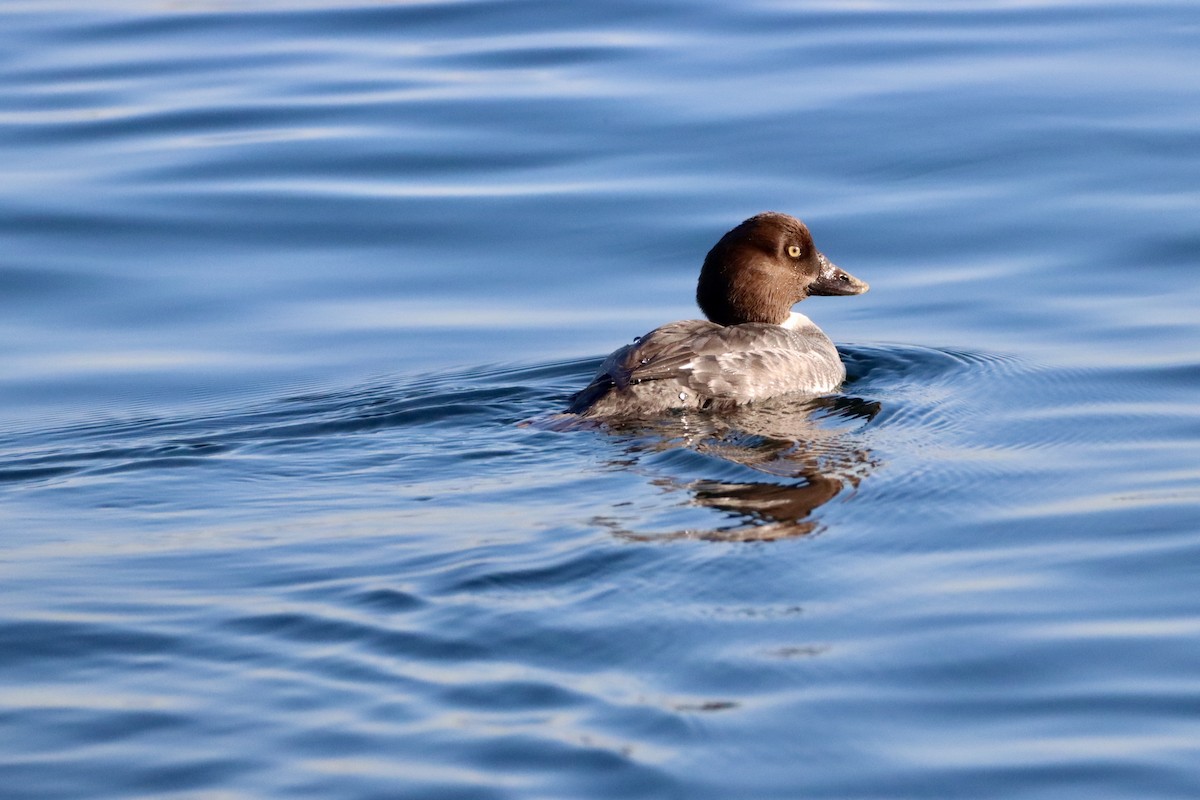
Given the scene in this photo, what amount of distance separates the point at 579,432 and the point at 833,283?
247 centimetres

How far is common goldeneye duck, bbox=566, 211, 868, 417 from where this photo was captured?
30.1 ft

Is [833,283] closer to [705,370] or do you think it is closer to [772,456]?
[705,370]

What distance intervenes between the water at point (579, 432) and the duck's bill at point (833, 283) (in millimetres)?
328

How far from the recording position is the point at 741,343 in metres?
9.59

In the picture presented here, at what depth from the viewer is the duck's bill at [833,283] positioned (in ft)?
34.6

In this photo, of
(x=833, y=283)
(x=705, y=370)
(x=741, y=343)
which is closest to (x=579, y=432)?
(x=705, y=370)

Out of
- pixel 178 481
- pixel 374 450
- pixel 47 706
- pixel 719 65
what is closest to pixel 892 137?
pixel 719 65

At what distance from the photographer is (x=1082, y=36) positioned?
16.1 meters

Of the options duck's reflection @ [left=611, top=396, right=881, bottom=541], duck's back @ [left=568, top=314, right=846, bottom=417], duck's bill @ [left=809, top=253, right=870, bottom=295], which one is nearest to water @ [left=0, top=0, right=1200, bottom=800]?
duck's reflection @ [left=611, top=396, right=881, bottom=541]

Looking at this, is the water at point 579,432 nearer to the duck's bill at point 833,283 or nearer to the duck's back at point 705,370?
the duck's back at point 705,370

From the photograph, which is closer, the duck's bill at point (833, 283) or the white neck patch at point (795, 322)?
the white neck patch at point (795, 322)

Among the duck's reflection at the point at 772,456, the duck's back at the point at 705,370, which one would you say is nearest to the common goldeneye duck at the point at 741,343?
the duck's back at the point at 705,370

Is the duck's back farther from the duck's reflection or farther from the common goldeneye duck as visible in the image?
the duck's reflection

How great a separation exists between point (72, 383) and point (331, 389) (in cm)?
148
